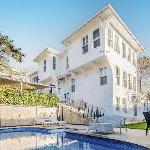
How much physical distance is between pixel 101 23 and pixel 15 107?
427 inches

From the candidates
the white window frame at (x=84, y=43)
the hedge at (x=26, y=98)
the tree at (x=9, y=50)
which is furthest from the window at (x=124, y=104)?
the tree at (x=9, y=50)

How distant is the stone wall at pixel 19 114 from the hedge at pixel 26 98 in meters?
0.49

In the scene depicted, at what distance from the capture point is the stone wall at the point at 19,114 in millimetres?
23920

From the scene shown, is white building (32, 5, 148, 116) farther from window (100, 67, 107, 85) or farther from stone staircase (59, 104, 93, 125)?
stone staircase (59, 104, 93, 125)

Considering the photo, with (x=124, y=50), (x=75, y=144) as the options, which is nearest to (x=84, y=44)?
(x=124, y=50)

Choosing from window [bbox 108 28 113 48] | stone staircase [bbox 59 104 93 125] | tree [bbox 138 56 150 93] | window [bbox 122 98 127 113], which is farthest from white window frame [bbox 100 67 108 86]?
tree [bbox 138 56 150 93]

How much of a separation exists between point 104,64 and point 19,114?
9.32 meters

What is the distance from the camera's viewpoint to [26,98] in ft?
87.1

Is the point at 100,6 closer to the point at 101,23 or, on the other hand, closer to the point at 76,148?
the point at 101,23

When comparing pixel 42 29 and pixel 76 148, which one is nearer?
pixel 76 148

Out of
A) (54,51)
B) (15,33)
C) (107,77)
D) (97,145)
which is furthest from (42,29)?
(97,145)

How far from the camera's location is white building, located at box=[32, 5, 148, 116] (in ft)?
88.9

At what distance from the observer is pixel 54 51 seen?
130 feet

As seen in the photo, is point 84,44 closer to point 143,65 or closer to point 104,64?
point 104,64
